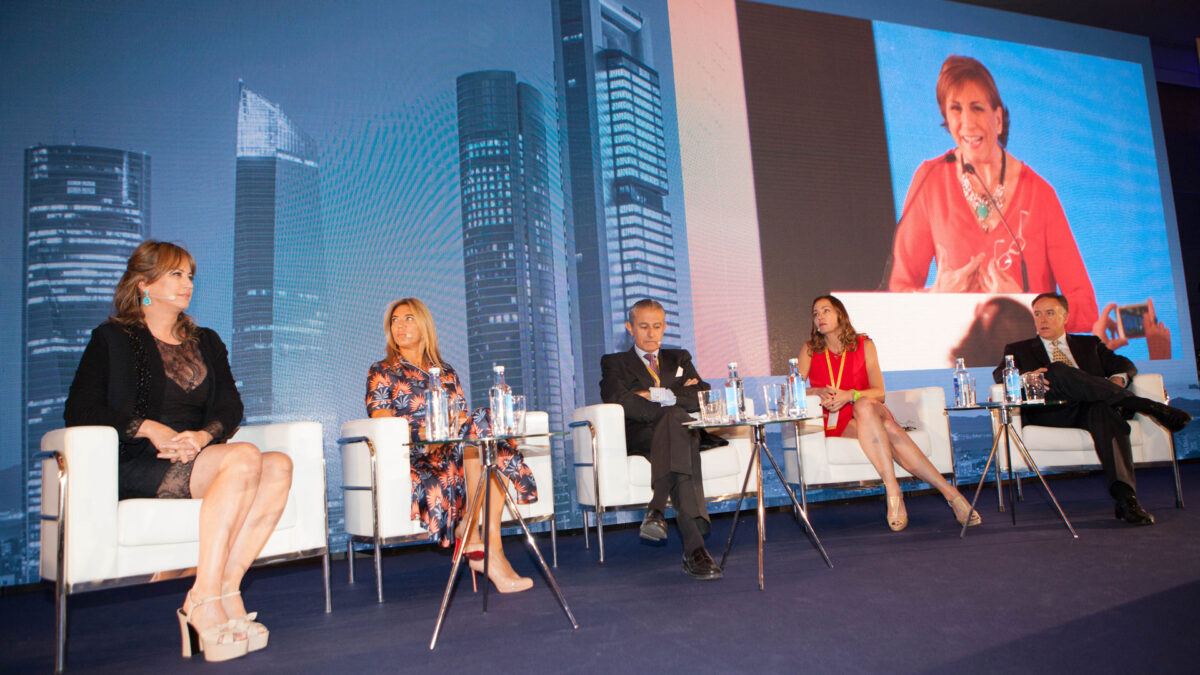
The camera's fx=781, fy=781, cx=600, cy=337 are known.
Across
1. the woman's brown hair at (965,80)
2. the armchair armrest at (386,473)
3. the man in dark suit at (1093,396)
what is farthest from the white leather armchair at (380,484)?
the woman's brown hair at (965,80)

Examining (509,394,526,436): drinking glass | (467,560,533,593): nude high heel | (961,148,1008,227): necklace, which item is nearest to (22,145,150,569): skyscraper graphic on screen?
(467,560,533,593): nude high heel

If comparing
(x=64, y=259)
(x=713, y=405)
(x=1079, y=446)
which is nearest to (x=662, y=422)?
(x=713, y=405)

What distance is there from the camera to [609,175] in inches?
192

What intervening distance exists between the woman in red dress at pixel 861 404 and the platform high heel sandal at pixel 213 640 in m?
2.76

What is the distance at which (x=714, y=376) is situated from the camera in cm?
489

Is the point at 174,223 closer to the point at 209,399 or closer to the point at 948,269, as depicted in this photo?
the point at 209,399

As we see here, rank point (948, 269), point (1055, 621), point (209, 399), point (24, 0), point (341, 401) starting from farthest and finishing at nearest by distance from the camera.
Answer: point (948, 269)
point (341, 401)
point (24, 0)
point (209, 399)
point (1055, 621)

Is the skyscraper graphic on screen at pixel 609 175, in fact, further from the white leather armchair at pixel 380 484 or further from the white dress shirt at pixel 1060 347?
the white dress shirt at pixel 1060 347

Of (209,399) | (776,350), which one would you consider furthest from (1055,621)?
(776,350)

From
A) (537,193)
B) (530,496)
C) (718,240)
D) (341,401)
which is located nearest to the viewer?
(530,496)

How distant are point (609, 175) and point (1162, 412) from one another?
318 cm

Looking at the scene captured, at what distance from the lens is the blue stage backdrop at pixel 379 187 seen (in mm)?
3844

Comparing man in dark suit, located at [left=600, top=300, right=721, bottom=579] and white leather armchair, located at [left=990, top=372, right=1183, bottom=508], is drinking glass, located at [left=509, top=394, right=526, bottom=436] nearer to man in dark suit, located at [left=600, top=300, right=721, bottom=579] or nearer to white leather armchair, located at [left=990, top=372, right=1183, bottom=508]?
man in dark suit, located at [left=600, top=300, right=721, bottom=579]

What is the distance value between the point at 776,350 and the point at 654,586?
105 inches
